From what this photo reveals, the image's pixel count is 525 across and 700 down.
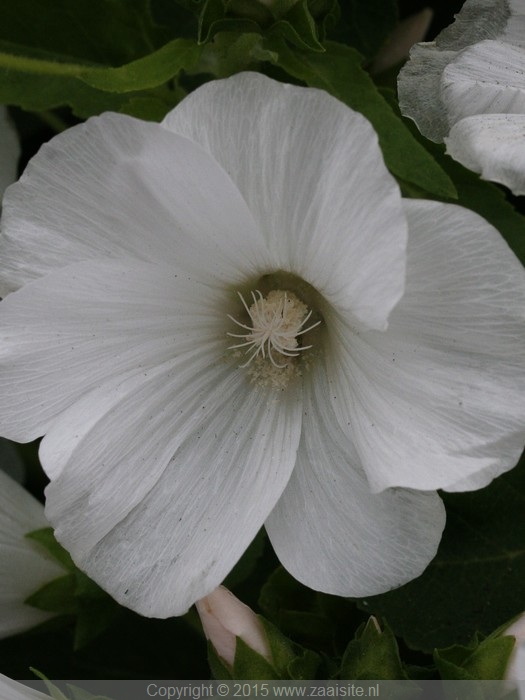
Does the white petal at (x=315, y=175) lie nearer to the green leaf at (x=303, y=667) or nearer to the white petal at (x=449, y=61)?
the white petal at (x=449, y=61)

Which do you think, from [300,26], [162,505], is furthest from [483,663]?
[300,26]

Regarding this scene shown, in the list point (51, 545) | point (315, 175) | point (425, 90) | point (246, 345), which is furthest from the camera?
point (51, 545)

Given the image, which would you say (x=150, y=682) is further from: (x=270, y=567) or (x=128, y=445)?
(x=128, y=445)

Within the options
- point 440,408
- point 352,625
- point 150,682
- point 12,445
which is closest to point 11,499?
point 12,445

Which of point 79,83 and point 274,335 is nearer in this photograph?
point 274,335

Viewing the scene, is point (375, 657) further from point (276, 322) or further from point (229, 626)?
point (276, 322)

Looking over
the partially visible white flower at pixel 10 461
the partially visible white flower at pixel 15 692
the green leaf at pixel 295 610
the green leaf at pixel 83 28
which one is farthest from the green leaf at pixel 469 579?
the green leaf at pixel 83 28

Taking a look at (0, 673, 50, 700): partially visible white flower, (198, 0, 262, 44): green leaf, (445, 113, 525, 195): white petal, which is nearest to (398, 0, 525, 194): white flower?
(445, 113, 525, 195): white petal
